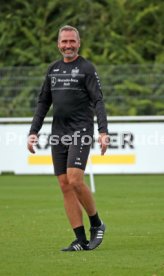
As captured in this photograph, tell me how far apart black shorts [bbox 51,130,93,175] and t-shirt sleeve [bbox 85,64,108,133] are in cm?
25

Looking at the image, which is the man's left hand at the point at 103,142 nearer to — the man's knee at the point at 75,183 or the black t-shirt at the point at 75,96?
the black t-shirt at the point at 75,96

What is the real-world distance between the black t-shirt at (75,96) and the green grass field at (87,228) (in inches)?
51.2

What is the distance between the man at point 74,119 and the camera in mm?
10156

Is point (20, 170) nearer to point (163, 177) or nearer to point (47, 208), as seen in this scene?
point (163, 177)

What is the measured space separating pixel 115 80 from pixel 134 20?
7545 mm

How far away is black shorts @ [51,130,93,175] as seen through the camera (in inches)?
399

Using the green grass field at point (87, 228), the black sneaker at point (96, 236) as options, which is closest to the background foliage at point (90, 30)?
the green grass field at point (87, 228)

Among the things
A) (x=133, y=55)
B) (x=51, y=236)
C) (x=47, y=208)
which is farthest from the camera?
(x=133, y=55)

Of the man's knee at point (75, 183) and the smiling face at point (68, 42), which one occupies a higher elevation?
the smiling face at point (68, 42)

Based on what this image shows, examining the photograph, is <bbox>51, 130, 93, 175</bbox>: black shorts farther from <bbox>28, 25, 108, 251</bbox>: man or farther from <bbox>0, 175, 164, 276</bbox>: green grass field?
<bbox>0, 175, 164, 276</bbox>: green grass field

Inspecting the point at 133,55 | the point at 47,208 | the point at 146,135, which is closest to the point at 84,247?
the point at 47,208

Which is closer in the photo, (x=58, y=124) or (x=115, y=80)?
(x=58, y=124)

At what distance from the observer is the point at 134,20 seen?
34.5m

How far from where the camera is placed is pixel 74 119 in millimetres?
10258
